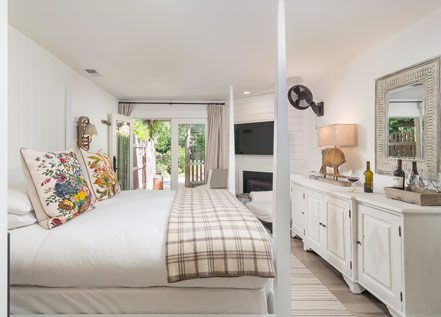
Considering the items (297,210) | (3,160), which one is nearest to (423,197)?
(297,210)

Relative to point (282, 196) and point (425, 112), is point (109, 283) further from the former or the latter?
point (425, 112)

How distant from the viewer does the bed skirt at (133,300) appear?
4.54 ft

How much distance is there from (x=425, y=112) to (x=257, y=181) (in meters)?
3.16

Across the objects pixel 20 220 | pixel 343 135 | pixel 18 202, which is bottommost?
pixel 20 220

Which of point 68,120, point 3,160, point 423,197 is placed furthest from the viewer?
point 68,120

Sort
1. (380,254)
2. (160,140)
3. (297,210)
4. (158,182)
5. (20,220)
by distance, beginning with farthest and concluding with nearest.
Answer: (160,140), (158,182), (297,210), (380,254), (20,220)

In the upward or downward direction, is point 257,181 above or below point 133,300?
above

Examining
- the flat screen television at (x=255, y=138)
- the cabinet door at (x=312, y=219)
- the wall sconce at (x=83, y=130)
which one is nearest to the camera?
the cabinet door at (x=312, y=219)

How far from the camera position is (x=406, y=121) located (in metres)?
2.35

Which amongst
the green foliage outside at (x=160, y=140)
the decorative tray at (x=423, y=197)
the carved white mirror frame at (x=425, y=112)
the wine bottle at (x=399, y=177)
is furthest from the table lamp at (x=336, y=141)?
the green foliage outside at (x=160, y=140)

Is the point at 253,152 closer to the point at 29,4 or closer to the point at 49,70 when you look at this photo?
the point at 49,70

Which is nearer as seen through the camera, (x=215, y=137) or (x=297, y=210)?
(x=297, y=210)

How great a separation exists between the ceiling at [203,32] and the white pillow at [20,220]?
1465mm

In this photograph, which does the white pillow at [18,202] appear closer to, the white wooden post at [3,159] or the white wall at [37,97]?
the white wall at [37,97]
